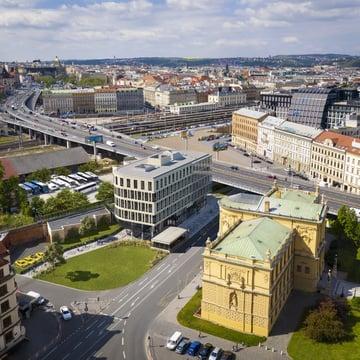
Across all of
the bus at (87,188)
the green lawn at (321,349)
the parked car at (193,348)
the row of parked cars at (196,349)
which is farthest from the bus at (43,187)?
the green lawn at (321,349)

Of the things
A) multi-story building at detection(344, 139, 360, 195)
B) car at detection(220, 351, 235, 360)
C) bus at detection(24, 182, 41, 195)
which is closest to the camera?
car at detection(220, 351, 235, 360)

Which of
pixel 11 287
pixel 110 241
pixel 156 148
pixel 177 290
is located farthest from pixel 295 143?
pixel 11 287

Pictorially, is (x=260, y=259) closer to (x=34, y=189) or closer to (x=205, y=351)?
(x=205, y=351)

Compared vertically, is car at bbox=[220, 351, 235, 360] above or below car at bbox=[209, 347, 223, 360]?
below

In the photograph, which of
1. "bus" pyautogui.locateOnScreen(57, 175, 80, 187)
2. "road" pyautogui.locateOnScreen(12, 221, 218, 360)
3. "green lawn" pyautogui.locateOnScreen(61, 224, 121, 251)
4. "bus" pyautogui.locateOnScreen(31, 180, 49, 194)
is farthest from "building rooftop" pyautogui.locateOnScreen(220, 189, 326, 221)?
"bus" pyautogui.locateOnScreen(31, 180, 49, 194)

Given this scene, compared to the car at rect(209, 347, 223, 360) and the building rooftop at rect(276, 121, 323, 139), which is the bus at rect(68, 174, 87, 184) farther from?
the car at rect(209, 347, 223, 360)

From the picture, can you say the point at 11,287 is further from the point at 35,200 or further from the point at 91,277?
the point at 35,200

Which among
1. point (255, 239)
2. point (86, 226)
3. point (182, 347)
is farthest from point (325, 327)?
point (86, 226)
